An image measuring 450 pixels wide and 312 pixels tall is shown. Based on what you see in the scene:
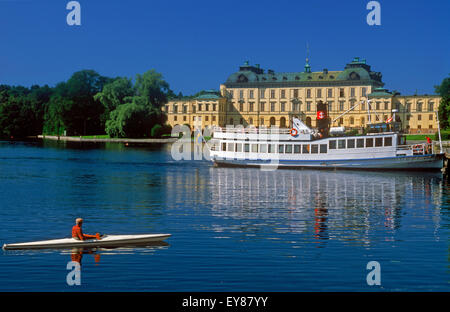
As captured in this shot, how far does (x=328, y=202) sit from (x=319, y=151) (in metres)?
28.9

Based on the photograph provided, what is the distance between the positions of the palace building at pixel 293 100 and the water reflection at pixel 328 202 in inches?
4207

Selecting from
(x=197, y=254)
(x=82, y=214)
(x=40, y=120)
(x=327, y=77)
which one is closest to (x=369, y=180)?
(x=82, y=214)

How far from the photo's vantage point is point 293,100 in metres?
183

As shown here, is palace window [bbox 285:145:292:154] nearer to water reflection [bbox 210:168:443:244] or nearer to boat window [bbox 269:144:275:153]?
boat window [bbox 269:144:275:153]

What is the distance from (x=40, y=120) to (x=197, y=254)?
183m

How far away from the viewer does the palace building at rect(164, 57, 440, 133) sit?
6575 inches

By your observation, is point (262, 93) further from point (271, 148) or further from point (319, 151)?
point (319, 151)

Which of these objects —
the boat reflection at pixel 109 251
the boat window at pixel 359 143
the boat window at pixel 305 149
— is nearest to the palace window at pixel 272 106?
the boat window at pixel 305 149

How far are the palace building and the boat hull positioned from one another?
325 feet

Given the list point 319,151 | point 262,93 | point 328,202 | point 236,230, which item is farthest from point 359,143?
point 262,93

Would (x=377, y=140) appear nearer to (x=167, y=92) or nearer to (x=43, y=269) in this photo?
(x=43, y=269)

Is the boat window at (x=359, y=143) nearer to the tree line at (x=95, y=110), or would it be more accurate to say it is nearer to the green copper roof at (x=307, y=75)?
the tree line at (x=95, y=110)
